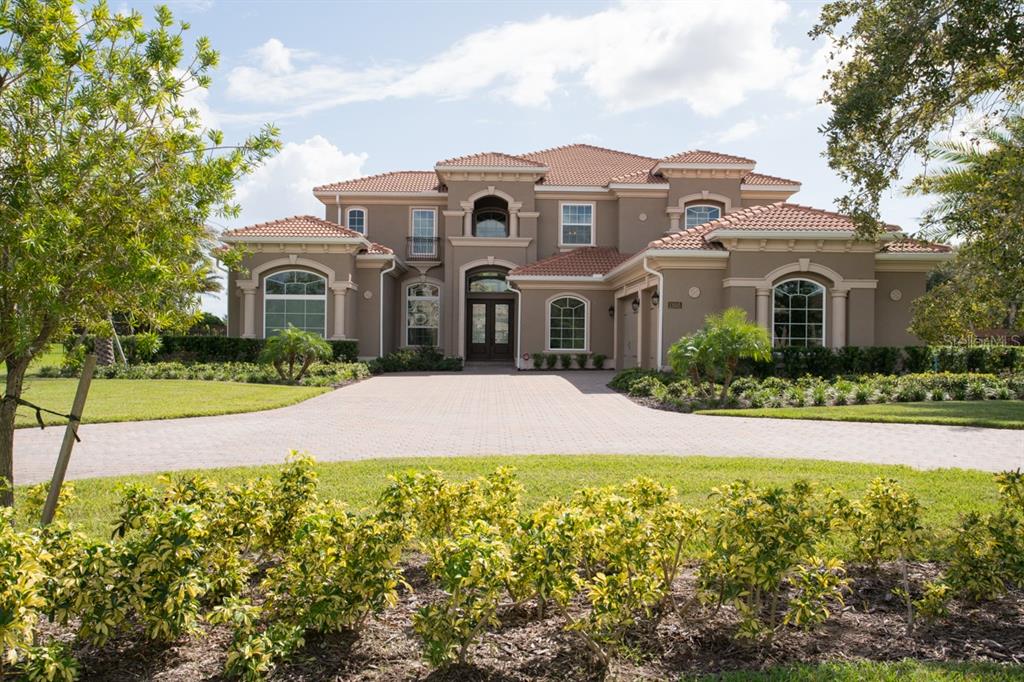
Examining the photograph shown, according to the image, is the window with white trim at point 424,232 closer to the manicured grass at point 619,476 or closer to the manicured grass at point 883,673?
the manicured grass at point 619,476

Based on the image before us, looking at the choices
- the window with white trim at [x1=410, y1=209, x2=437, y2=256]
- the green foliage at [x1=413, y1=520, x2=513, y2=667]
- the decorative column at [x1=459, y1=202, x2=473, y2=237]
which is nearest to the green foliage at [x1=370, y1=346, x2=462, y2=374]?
the decorative column at [x1=459, y1=202, x2=473, y2=237]

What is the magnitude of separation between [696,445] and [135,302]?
8.22 meters

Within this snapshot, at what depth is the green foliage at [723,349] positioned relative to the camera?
615 inches

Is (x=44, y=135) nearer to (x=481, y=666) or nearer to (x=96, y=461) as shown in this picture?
(x=481, y=666)

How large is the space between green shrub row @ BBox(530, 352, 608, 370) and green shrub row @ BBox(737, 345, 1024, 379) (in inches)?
362

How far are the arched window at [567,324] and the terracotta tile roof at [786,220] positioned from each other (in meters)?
7.65

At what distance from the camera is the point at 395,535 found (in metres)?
4.04

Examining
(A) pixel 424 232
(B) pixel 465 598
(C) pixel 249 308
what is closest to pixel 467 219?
(A) pixel 424 232

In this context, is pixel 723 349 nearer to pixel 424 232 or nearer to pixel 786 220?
pixel 786 220

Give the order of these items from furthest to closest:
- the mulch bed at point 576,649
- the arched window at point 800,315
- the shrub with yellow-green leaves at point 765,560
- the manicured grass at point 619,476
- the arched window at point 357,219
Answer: the arched window at point 357,219
the arched window at point 800,315
the manicured grass at point 619,476
the shrub with yellow-green leaves at point 765,560
the mulch bed at point 576,649

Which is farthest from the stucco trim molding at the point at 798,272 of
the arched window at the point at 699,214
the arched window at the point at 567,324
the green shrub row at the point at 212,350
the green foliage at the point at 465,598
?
the green foliage at the point at 465,598

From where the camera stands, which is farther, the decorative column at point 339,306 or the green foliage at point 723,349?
the decorative column at point 339,306

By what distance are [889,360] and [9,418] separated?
66.2ft

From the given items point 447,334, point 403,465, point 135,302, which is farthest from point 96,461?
point 447,334
